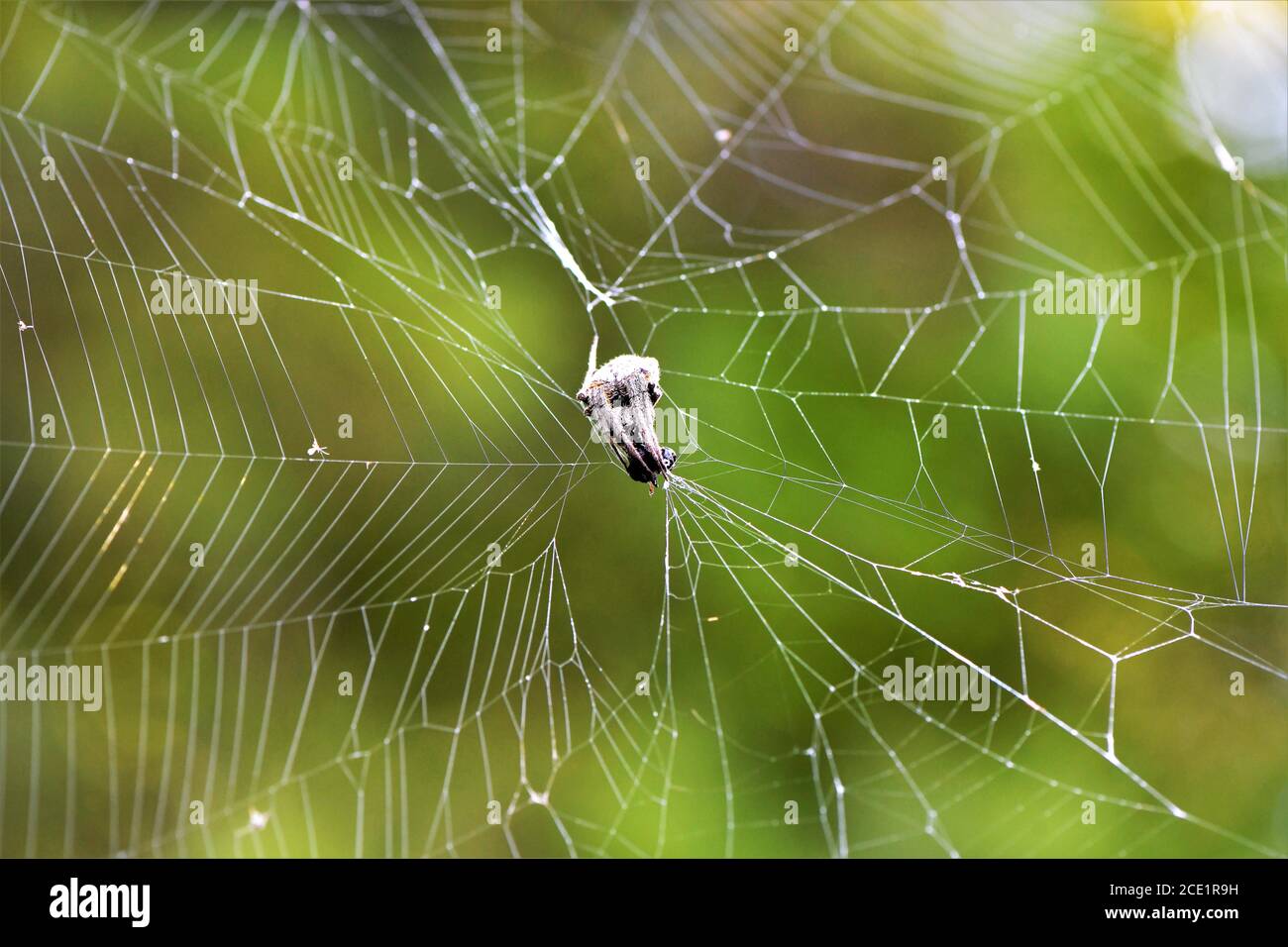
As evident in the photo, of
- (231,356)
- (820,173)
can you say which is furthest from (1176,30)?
(231,356)

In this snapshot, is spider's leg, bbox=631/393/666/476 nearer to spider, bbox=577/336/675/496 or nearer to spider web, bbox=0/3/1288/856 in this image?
spider, bbox=577/336/675/496

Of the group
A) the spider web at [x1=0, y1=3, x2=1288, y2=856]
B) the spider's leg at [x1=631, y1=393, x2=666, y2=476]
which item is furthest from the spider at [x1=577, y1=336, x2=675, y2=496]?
the spider web at [x1=0, y1=3, x2=1288, y2=856]

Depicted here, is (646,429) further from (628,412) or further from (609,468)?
(609,468)

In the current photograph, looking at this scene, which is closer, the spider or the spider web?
the spider

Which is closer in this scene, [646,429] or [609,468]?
[646,429]

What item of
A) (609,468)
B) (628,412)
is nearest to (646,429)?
(628,412)

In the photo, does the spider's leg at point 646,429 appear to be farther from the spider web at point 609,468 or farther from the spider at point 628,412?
the spider web at point 609,468
